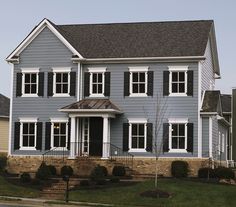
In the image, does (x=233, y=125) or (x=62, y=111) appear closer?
(x=62, y=111)

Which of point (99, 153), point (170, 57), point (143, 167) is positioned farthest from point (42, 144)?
point (170, 57)

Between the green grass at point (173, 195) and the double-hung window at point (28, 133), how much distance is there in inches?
365

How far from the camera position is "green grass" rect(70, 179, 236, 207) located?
2747cm

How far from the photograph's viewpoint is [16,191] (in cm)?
3203

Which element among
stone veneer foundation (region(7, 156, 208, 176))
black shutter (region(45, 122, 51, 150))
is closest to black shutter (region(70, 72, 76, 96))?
black shutter (region(45, 122, 51, 150))

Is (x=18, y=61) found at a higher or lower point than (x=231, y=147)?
higher

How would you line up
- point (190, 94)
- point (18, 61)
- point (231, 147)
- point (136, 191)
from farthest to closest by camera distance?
1. point (231, 147)
2. point (18, 61)
3. point (190, 94)
4. point (136, 191)

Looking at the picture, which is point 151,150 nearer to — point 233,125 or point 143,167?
point 143,167

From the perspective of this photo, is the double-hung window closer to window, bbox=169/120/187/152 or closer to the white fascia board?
the white fascia board

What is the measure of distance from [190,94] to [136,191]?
9.29m

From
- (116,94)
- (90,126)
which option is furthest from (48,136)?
(116,94)

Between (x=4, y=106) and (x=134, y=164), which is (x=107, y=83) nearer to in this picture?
(x=134, y=164)

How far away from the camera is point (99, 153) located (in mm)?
38156

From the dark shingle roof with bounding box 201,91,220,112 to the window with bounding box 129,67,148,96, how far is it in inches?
151
